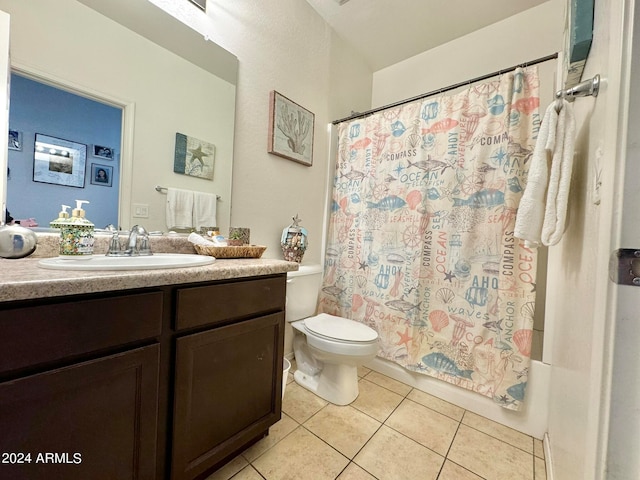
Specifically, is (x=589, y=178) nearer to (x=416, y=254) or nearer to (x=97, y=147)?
(x=416, y=254)

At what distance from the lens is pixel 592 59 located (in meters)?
0.82

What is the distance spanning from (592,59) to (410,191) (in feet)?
3.17

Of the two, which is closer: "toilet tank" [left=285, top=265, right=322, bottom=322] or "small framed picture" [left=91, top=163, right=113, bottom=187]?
"small framed picture" [left=91, top=163, right=113, bottom=187]

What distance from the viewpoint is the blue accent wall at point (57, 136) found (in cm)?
90

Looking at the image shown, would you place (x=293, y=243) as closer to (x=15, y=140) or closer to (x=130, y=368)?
(x=130, y=368)

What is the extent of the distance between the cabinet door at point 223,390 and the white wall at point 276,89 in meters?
0.77

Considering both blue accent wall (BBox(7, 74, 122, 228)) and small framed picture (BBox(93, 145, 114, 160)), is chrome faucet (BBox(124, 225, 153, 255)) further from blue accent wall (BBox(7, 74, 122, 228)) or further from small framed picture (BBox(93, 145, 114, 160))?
small framed picture (BBox(93, 145, 114, 160))

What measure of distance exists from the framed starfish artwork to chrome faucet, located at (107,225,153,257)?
38 centimetres

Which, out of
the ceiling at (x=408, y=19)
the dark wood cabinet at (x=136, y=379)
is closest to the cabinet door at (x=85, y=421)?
the dark wood cabinet at (x=136, y=379)

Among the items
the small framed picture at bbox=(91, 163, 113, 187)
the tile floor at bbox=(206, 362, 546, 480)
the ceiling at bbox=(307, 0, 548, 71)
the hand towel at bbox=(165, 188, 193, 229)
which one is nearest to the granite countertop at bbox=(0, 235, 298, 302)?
the small framed picture at bbox=(91, 163, 113, 187)

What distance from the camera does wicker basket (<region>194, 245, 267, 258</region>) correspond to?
119 centimetres

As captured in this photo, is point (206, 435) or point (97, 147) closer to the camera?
point (206, 435)

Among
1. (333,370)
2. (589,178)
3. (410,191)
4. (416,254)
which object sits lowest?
(333,370)

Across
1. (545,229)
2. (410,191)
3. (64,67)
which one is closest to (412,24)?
(410,191)
